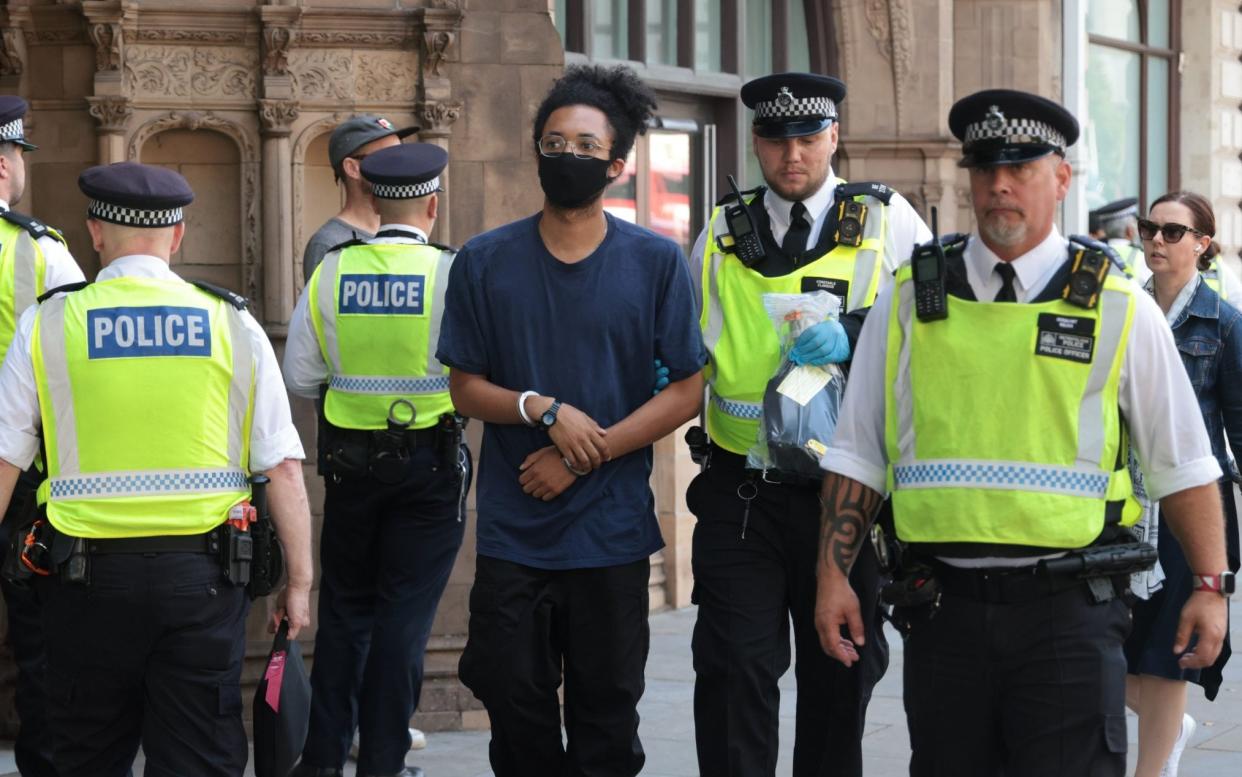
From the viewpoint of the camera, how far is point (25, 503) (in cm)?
602

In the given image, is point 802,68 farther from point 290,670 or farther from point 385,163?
point 290,670

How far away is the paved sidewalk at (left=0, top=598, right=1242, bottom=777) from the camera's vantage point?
7.32m

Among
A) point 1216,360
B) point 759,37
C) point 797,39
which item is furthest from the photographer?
point 797,39

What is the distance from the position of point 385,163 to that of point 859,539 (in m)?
2.81

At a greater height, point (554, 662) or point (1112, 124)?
point (1112, 124)

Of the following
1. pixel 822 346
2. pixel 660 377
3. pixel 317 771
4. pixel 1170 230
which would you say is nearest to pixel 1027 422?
pixel 822 346

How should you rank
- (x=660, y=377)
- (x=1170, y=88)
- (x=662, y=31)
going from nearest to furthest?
(x=660, y=377), (x=662, y=31), (x=1170, y=88)

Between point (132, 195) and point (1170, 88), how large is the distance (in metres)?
18.2

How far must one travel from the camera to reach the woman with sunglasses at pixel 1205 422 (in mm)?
6562

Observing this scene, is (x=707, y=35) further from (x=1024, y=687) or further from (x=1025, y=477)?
(x=1024, y=687)

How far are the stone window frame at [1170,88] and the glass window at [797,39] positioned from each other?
7.15 m

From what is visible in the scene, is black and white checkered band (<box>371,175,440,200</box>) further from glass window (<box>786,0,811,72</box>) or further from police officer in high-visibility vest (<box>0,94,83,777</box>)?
glass window (<box>786,0,811,72</box>)

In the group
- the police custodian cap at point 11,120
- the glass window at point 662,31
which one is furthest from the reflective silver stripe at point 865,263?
the glass window at point 662,31

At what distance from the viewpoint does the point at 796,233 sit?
5.73 metres
